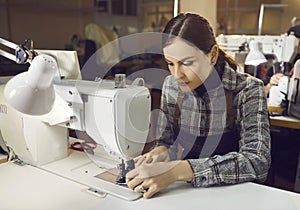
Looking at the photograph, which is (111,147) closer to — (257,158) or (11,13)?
(257,158)

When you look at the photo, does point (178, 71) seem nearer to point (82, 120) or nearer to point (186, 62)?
point (186, 62)

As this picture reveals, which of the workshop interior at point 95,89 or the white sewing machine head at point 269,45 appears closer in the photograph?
the workshop interior at point 95,89

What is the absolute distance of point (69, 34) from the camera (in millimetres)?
3316

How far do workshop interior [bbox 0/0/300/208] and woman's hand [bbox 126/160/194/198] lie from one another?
0.05m

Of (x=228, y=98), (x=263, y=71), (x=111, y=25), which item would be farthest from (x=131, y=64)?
(x=228, y=98)

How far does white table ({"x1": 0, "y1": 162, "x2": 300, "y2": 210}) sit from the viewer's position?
0.82m

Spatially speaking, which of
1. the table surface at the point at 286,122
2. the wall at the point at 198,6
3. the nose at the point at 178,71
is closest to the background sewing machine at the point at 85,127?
the nose at the point at 178,71

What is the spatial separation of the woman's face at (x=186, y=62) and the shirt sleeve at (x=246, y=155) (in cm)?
14

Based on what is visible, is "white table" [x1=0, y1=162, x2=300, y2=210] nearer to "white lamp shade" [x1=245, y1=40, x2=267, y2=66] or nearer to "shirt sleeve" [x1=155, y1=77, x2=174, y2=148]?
"shirt sleeve" [x1=155, y1=77, x2=174, y2=148]

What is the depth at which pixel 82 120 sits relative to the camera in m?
0.98

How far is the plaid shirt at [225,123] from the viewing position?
0.92 m

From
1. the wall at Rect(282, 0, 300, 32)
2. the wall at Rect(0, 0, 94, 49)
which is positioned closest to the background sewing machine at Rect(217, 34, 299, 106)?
the wall at Rect(0, 0, 94, 49)

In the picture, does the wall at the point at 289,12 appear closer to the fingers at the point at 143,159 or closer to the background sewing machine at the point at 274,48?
the background sewing machine at the point at 274,48

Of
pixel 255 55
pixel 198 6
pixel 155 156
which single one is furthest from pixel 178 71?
pixel 198 6
